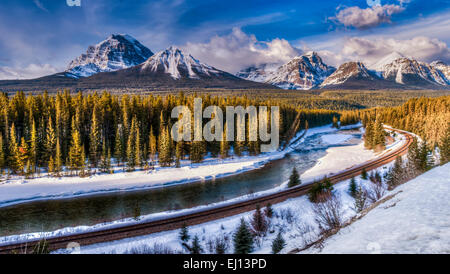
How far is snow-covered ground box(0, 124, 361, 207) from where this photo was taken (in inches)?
1220

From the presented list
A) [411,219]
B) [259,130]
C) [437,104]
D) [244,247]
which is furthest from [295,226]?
[437,104]

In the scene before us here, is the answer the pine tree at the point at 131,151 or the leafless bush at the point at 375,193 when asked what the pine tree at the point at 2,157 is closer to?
the pine tree at the point at 131,151

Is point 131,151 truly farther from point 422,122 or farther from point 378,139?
point 422,122

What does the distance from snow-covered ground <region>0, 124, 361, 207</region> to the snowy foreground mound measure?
107ft

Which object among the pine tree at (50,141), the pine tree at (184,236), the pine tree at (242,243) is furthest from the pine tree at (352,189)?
the pine tree at (50,141)

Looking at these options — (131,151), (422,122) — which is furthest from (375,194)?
(422,122)

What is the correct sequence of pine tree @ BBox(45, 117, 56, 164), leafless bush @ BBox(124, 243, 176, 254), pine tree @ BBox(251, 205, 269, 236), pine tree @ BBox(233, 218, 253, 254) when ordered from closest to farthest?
leafless bush @ BBox(124, 243, 176, 254), pine tree @ BBox(233, 218, 253, 254), pine tree @ BBox(251, 205, 269, 236), pine tree @ BBox(45, 117, 56, 164)

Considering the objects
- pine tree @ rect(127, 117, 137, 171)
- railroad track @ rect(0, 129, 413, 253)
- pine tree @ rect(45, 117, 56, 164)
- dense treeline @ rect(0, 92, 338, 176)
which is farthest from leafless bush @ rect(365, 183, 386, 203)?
pine tree @ rect(45, 117, 56, 164)

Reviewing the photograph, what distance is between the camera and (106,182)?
35.6 m

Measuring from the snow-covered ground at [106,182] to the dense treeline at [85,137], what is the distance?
2421 mm

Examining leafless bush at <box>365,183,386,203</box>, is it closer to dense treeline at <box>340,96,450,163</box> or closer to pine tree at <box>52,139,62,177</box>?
dense treeline at <box>340,96,450,163</box>

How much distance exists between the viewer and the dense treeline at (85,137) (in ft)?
126

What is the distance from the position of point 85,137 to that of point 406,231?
53615mm
